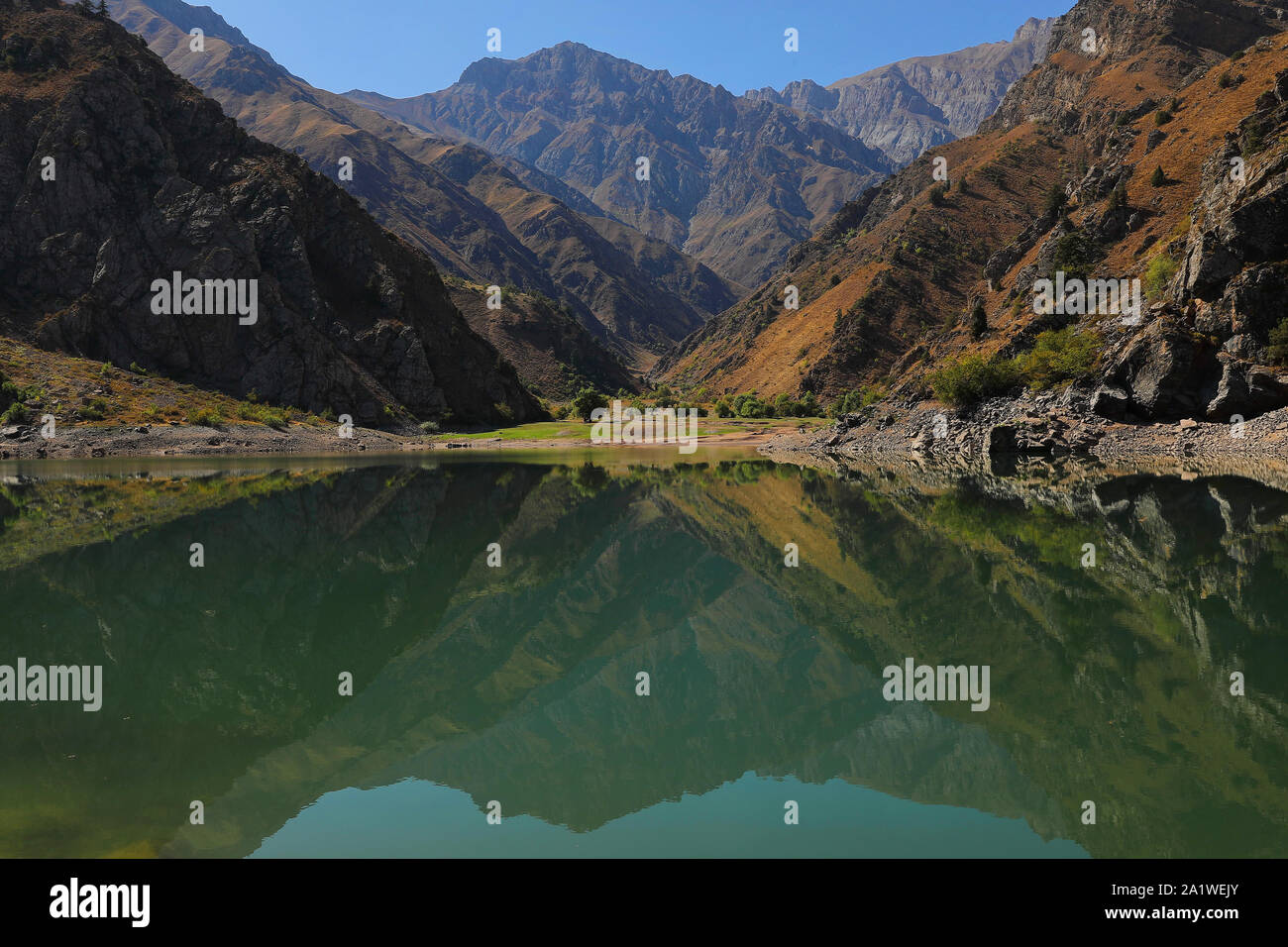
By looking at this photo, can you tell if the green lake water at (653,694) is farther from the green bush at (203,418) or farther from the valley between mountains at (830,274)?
the green bush at (203,418)

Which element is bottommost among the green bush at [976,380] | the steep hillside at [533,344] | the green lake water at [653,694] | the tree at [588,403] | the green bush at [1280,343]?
the green lake water at [653,694]

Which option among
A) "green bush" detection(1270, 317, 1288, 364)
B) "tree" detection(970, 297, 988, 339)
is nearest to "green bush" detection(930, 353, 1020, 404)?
"tree" detection(970, 297, 988, 339)

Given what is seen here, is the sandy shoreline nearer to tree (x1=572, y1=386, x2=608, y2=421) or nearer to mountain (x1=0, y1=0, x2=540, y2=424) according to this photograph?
mountain (x1=0, y1=0, x2=540, y2=424)

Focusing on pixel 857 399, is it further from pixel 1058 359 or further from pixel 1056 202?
pixel 1058 359

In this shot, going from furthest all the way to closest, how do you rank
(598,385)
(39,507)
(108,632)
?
(598,385), (39,507), (108,632)

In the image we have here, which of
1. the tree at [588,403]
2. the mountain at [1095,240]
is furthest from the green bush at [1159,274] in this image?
the tree at [588,403]

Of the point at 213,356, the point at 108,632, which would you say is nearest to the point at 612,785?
the point at 108,632

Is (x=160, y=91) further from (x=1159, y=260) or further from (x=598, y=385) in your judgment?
(x=1159, y=260)
